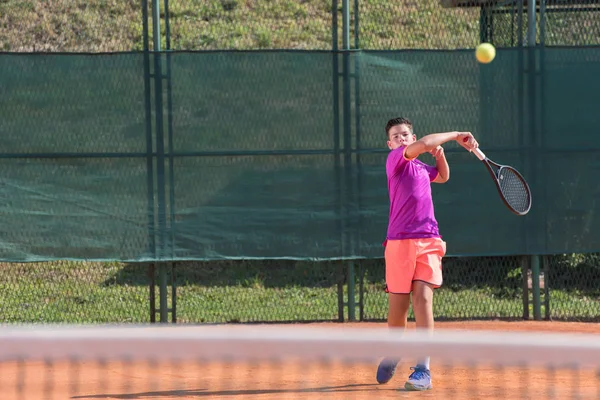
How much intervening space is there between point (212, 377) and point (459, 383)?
1.46 m

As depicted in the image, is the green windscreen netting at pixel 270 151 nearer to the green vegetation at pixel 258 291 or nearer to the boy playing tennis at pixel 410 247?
the green vegetation at pixel 258 291

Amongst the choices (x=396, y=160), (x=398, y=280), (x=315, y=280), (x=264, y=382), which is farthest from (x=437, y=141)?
(x=315, y=280)

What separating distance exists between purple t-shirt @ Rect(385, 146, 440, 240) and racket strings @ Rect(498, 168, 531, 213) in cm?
78

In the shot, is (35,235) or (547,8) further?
(547,8)

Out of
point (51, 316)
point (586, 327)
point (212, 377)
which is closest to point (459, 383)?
point (212, 377)

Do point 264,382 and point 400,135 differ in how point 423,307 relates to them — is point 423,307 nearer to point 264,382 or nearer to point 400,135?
point 400,135

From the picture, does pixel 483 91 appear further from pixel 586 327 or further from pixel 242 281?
pixel 242 281

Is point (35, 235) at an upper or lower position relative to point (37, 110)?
lower

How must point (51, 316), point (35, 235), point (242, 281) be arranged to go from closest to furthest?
point (35, 235) → point (51, 316) → point (242, 281)

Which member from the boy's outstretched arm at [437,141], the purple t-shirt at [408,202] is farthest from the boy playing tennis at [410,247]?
the boy's outstretched arm at [437,141]

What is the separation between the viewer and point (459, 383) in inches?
214

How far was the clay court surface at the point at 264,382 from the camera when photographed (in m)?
5.11

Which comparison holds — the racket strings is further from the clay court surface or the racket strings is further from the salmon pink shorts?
the clay court surface

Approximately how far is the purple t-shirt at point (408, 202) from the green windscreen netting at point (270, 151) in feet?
6.84
